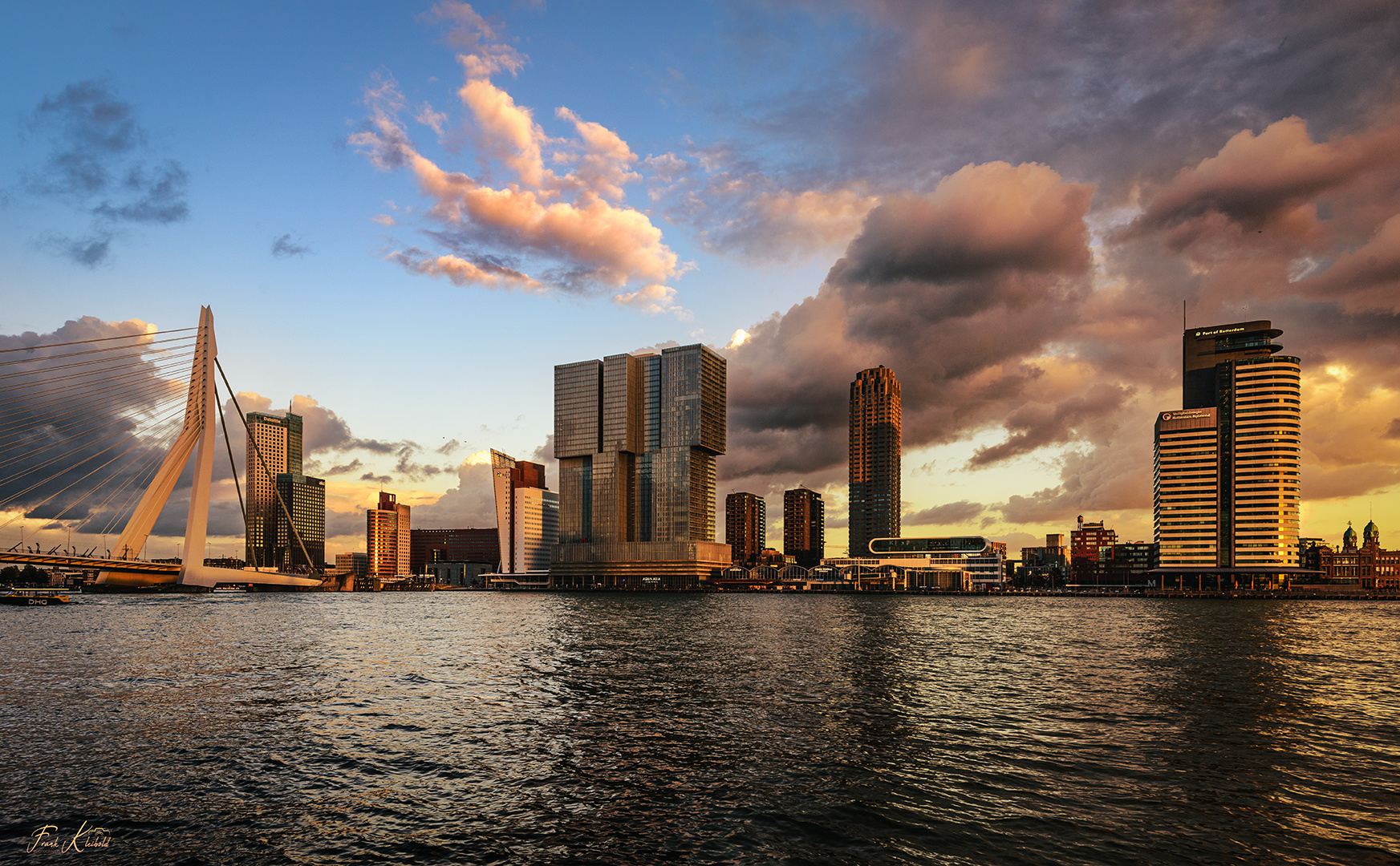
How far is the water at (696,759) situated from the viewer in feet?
69.7

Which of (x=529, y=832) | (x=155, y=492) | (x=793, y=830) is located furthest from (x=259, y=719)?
(x=155, y=492)

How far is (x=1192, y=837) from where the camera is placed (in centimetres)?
2161

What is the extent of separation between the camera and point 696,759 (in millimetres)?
30188

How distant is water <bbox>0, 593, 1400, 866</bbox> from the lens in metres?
21.2

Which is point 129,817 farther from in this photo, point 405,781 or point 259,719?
point 259,719

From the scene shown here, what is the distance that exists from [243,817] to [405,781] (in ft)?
16.8
